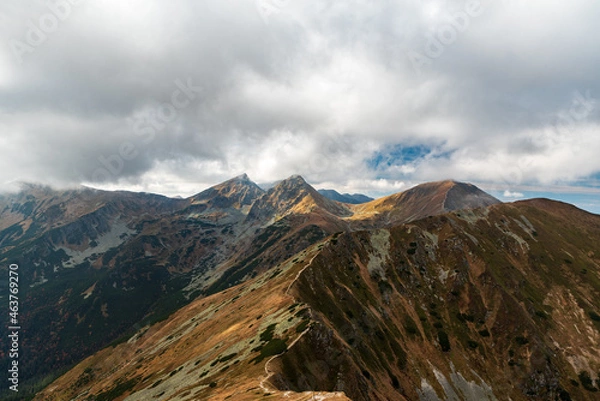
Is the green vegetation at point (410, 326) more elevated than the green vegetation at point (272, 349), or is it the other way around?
the green vegetation at point (272, 349)

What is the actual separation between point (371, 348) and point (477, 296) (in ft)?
256

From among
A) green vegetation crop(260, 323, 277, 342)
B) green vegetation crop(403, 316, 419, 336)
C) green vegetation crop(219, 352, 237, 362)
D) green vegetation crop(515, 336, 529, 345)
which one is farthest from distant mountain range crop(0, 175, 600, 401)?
green vegetation crop(515, 336, 529, 345)

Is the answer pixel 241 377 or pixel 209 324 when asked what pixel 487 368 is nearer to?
pixel 241 377

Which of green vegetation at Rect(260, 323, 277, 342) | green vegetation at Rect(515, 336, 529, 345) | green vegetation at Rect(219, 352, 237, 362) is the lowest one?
green vegetation at Rect(515, 336, 529, 345)

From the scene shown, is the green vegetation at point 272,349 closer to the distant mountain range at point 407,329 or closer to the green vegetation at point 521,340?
the distant mountain range at point 407,329

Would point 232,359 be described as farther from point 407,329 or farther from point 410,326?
point 410,326

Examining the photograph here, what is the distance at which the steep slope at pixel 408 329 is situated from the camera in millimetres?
70500

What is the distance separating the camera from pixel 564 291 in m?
166

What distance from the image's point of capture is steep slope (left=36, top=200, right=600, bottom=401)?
70500mm

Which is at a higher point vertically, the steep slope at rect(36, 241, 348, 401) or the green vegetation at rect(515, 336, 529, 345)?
the steep slope at rect(36, 241, 348, 401)

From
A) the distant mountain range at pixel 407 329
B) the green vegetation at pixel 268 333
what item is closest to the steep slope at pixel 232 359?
the green vegetation at pixel 268 333

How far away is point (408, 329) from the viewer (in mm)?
126000

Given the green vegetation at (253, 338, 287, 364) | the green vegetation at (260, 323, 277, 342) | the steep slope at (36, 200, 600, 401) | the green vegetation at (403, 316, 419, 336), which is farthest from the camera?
the green vegetation at (403, 316, 419, 336)

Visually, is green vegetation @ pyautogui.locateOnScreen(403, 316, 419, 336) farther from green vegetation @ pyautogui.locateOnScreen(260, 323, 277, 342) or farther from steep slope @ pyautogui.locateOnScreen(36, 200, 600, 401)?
green vegetation @ pyautogui.locateOnScreen(260, 323, 277, 342)
